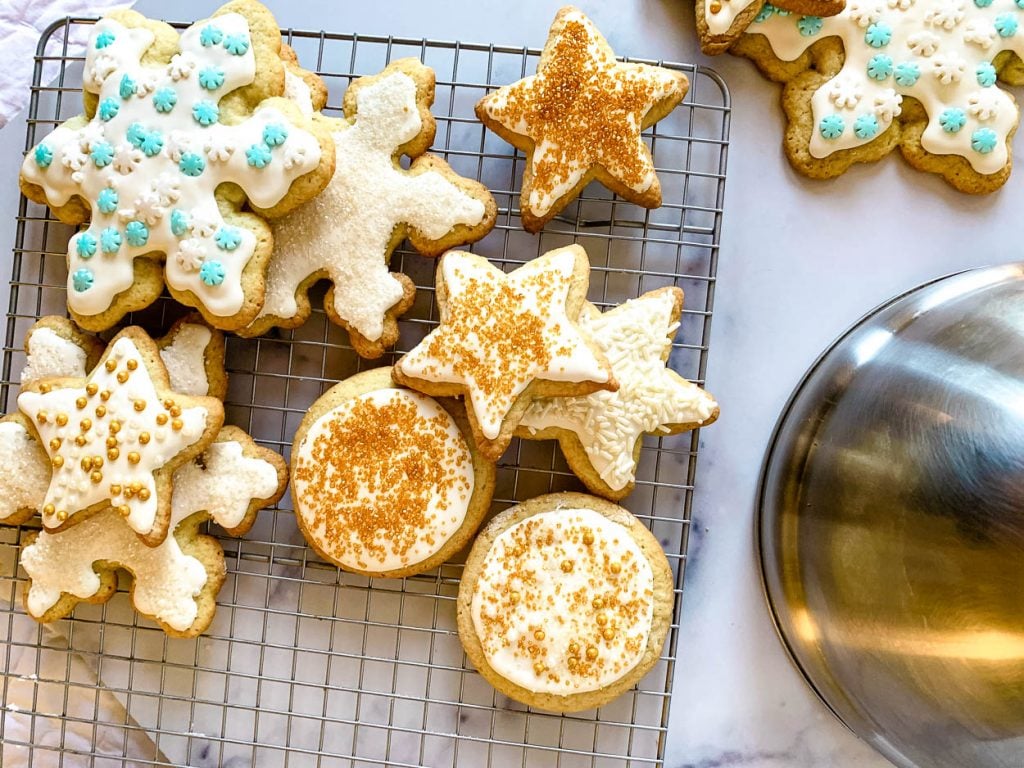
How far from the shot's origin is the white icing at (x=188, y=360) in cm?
165

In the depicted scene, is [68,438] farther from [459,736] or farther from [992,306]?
[992,306]

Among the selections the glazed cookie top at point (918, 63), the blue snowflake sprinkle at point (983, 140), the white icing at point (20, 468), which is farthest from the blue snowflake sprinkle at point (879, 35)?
the white icing at point (20, 468)

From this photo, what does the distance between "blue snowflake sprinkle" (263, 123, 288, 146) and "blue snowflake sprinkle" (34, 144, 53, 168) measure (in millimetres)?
385

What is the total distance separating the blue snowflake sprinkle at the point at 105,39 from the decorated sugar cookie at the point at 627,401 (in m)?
A: 0.95

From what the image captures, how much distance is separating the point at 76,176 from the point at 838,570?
1404 millimetres

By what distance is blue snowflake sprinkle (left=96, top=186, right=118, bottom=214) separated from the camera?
5.08 feet

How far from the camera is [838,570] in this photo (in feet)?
4.51

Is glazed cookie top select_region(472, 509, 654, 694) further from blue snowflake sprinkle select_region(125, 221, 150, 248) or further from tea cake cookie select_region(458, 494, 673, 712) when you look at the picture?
blue snowflake sprinkle select_region(125, 221, 150, 248)

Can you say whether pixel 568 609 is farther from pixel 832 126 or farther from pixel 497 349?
pixel 832 126

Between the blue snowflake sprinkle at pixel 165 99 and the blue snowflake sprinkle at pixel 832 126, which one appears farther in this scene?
the blue snowflake sprinkle at pixel 832 126

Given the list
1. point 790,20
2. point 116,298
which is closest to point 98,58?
point 116,298

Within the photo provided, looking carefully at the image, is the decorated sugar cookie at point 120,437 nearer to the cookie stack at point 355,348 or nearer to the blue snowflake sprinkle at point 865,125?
the cookie stack at point 355,348

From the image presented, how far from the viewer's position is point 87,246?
5.13ft

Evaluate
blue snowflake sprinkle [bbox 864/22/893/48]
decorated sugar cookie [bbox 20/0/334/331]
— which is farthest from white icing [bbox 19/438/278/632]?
blue snowflake sprinkle [bbox 864/22/893/48]
